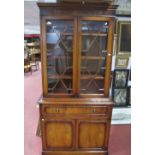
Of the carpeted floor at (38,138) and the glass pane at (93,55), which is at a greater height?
the glass pane at (93,55)

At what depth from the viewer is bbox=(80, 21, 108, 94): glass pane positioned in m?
2.14

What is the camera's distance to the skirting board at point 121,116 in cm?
324

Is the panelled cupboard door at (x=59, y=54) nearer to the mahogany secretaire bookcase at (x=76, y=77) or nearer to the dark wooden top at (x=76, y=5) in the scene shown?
the mahogany secretaire bookcase at (x=76, y=77)

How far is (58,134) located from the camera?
2332 mm

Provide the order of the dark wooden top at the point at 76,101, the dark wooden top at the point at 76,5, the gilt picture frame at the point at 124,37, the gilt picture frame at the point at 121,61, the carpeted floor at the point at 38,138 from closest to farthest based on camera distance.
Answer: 1. the dark wooden top at the point at 76,5
2. the dark wooden top at the point at 76,101
3. the carpeted floor at the point at 38,138
4. the gilt picture frame at the point at 124,37
5. the gilt picture frame at the point at 121,61

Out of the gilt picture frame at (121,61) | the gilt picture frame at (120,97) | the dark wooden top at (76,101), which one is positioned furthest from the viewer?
the gilt picture frame at (120,97)

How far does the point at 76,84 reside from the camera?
2236 mm

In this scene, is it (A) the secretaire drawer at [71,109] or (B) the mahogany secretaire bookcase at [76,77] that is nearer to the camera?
(B) the mahogany secretaire bookcase at [76,77]

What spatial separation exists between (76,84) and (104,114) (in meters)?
0.48

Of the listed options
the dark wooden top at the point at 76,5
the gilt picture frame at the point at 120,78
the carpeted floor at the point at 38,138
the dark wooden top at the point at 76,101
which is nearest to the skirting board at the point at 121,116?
the carpeted floor at the point at 38,138

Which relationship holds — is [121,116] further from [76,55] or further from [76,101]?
[76,55]
